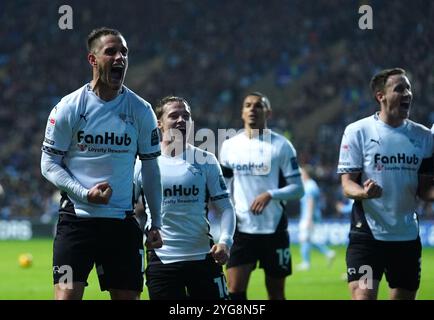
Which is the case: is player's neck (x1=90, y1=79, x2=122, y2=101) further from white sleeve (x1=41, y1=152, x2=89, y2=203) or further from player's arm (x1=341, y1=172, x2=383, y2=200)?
player's arm (x1=341, y1=172, x2=383, y2=200)

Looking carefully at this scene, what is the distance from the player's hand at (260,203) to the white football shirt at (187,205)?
1674mm

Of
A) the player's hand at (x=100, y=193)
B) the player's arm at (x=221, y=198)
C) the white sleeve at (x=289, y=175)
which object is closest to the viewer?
the player's hand at (x=100, y=193)

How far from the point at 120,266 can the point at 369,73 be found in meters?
24.6

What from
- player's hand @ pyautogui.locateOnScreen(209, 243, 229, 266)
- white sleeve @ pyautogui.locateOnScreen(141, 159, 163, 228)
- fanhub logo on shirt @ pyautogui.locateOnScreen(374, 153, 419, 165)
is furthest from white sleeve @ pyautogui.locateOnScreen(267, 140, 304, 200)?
white sleeve @ pyautogui.locateOnScreen(141, 159, 163, 228)

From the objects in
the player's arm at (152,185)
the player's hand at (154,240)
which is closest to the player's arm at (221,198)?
the player's arm at (152,185)

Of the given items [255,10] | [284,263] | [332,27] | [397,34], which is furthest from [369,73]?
[284,263]

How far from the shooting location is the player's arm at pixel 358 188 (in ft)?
22.6

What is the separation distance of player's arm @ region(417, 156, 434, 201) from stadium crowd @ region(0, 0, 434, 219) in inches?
769

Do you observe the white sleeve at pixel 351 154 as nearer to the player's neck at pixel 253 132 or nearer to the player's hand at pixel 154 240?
the player's hand at pixel 154 240

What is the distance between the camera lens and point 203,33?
36.8 meters

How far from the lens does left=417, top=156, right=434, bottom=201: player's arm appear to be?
7.48 m

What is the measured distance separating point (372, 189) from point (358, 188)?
0.36m

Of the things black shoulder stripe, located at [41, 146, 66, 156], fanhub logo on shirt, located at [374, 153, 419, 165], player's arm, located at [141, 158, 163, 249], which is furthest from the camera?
fanhub logo on shirt, located at [374, 153, 419, 165]
